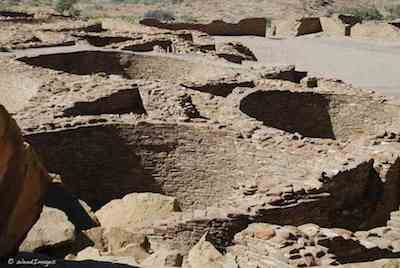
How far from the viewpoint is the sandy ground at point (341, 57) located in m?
23.8

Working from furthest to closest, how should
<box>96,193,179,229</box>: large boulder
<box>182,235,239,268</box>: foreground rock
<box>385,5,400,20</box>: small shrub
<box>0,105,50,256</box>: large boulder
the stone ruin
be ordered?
<box>385,5,400,20</box>: small shrub
<box>96,193,179,229</box>: large boulder
the stone ruin
<box>182,235,239,268</box>: foreground rock
<box>0,105,50,256</box>: large boulder

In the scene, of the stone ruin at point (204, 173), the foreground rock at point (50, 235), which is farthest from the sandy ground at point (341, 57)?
the foreground rock at point (50, 235)

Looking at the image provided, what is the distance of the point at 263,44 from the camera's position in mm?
31391

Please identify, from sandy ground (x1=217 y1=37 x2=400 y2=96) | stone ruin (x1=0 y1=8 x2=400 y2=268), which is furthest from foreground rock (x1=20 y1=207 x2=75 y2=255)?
sandy ground (x1=217 y1=37 x2=400 y2=96)

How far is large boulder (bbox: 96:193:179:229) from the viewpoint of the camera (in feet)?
30.7

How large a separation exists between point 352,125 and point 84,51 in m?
8.31

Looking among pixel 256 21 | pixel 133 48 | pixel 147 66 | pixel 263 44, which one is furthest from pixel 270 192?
pixel 256 21

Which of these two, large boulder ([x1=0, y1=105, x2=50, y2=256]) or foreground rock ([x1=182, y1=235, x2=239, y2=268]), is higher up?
large boulder ([x1=0, y1=105, x2=50, y2=256])

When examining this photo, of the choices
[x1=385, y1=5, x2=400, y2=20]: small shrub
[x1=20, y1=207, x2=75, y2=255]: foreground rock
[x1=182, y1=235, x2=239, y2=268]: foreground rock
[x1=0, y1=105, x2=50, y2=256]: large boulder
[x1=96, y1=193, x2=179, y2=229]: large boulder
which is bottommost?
[x1=385, y1=5, x2=400, y2=20]: small shrub

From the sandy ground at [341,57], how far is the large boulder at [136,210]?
12.8 meters

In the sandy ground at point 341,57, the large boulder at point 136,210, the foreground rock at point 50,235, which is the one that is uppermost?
the foreground rock at point 50,235

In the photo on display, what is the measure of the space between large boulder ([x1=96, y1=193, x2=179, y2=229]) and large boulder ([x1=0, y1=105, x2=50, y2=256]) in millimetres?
2646

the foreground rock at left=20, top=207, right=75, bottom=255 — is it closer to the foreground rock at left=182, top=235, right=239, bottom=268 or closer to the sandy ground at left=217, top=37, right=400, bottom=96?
the foreground rock at left=182, top=235, right=239, bottom=268

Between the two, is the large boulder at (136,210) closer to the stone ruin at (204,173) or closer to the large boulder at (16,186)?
the stone ruin at (204,173)
